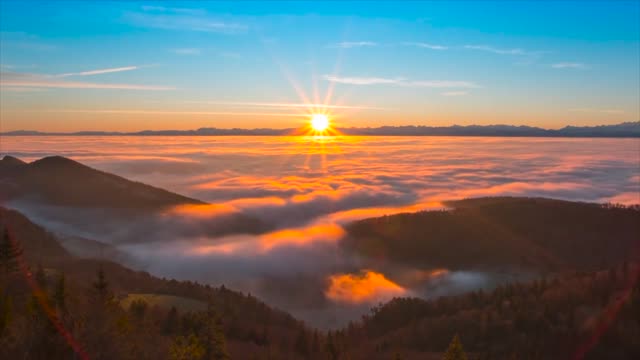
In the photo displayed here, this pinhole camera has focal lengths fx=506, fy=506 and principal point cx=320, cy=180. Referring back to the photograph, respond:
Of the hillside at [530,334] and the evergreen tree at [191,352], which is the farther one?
the hillside at [530,334]

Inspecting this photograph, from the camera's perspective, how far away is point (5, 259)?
86.2 metres

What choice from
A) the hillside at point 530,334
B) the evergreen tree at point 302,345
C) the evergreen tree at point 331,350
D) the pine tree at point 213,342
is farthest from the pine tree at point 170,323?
the pine tree at point 213,342

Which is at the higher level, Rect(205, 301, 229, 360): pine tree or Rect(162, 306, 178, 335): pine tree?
Rect(205, 301, 229, 360): pine tree

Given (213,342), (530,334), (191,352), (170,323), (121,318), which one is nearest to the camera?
(191,352)

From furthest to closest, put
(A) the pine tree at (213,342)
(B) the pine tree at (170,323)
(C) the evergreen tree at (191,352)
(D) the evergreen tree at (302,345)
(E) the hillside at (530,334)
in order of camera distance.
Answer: (E) the hillside at (530,334) → (D) the evergreen tree at (302,345) → (B) the pine tree at (170,323) → (A) the pine tree at (213,342) → (C) the evergreen tree at (191,352)

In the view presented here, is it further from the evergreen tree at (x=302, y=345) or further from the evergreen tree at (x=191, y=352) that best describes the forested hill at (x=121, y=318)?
the evergreen tree at (x=302, y=345)

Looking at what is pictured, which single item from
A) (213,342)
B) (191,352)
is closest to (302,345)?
(213,342)

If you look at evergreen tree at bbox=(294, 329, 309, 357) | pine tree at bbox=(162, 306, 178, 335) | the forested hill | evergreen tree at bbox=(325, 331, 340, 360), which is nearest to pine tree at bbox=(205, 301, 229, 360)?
the forested hill

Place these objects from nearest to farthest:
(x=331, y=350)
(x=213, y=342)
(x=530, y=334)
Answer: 1. (x=213, y=342)
2. (x=331, y=350)
3. (x=530, y=334)

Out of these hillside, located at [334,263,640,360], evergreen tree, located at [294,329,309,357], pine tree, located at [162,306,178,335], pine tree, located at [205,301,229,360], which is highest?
pine tree, located at [205,301,229,360]

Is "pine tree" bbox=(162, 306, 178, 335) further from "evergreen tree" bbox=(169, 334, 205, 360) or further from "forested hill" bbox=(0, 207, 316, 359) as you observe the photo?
"evergreen tree" bbox=(169, 334, 205, 360)

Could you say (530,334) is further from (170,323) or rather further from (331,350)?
(170,323)

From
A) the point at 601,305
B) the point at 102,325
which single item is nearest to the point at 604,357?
the point at 601,305

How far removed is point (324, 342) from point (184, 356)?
4660 inches
